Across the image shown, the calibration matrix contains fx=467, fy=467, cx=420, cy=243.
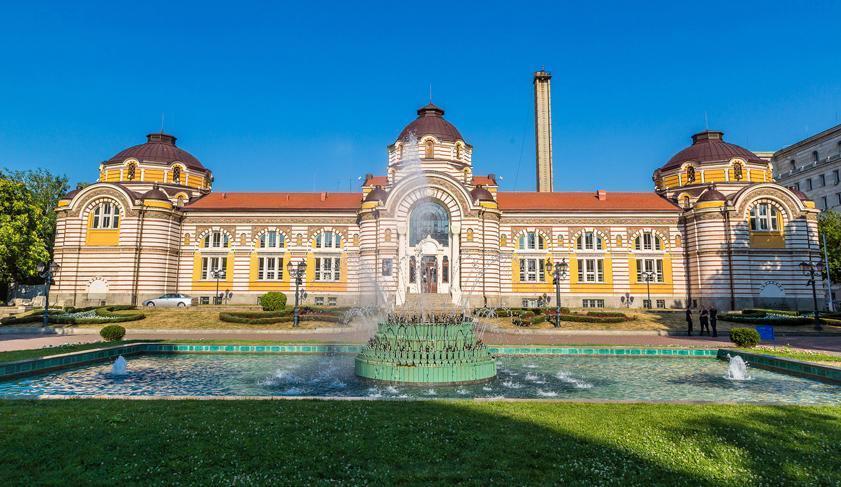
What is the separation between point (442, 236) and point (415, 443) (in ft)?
112

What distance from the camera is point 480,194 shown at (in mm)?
42406

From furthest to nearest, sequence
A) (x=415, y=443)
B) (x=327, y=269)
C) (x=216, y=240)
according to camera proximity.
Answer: (x=216, y=240)
(x=327, y=269)
(x=415, y=443)

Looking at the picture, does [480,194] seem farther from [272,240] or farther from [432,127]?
[272,240]

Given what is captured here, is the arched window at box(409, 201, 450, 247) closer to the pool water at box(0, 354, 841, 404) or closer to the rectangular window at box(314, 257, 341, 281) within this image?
the rectangular window at box(314, 257, 341, 281)

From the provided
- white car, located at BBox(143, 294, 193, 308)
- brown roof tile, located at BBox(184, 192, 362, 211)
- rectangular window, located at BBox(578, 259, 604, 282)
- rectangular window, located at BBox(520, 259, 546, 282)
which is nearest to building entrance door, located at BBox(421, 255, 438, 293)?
rectangular window, located at BBox(520, 259, 546, 282)

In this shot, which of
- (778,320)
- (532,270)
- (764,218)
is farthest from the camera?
(532,270)

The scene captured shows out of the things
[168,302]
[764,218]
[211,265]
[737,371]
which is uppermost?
[764,218]

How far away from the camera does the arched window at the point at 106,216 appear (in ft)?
140

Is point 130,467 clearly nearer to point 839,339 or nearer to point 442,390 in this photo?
point 442,390

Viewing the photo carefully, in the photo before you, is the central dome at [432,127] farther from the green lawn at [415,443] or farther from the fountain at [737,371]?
the green lawn at [415,443]

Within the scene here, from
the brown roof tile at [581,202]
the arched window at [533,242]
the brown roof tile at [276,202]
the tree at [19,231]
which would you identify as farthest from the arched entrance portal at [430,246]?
the tree at [19,231]

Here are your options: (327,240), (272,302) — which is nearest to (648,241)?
(327,240)

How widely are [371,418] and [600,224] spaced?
41.1m

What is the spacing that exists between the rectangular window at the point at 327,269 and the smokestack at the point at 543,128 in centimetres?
2936
